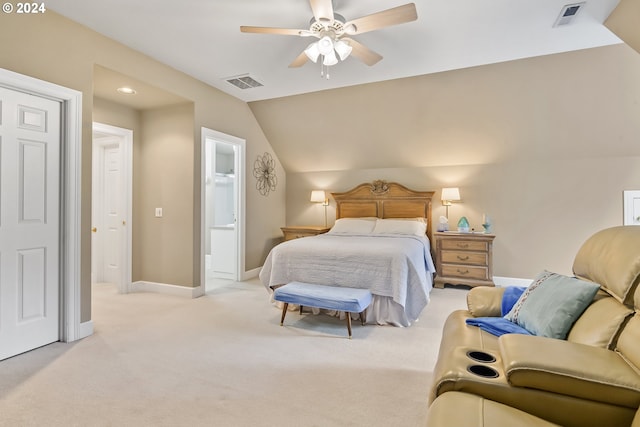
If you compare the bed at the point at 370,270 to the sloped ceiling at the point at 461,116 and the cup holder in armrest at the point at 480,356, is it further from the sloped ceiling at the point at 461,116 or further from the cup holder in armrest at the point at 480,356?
the sloped ceiling at the point at 461,116

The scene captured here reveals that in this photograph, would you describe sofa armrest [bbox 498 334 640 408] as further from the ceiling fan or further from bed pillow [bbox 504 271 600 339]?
the ceiling fan

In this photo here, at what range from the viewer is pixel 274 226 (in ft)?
19.6

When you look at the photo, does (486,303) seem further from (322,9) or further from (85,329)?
(85,329)

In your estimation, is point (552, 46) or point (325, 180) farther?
point (325, 180)

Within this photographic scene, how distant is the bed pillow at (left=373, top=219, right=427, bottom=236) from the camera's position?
4758mm

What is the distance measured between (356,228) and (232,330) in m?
2.65

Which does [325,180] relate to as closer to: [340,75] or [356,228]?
[356,228]

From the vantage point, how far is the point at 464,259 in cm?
465

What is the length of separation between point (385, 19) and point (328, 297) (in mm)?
2253

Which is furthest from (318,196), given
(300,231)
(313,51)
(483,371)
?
(483,371)

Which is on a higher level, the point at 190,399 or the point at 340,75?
the point at 340,75

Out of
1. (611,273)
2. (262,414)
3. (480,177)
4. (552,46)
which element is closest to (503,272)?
(480,177)

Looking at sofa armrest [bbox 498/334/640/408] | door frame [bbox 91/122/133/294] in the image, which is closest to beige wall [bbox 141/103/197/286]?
door frame [bbox 91/122/133/294]

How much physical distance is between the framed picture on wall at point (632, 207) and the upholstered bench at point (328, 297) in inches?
149
